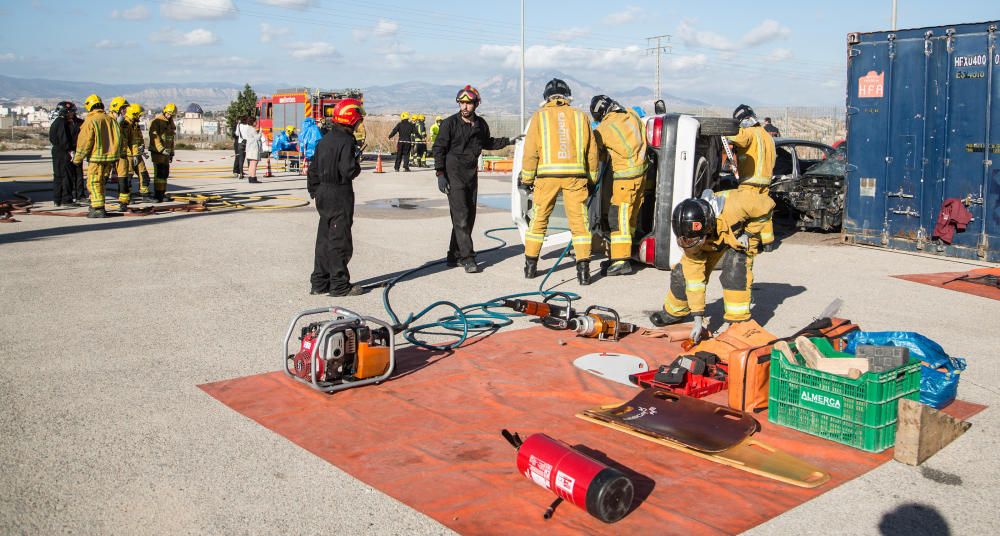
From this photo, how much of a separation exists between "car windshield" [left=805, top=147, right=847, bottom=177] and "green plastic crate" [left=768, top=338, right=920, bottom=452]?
9.69m

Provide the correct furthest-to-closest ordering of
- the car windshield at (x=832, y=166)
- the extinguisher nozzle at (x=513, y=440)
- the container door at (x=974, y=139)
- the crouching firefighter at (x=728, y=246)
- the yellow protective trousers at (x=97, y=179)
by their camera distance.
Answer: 1. the yellow protective trousers at (x=97, y=179)
2. the car windshield at (x=832, y=166)
3. the container door at (x=974, y=139)
4. the crouching firefighter at (x=728, y=246)
5. the extinguisher nozzle at (x=513, y=440)

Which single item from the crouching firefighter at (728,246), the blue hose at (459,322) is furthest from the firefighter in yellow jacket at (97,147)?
the crouching firefighter at (728,246)

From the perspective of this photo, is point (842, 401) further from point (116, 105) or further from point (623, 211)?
point (116, 105)

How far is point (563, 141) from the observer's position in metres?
9.48

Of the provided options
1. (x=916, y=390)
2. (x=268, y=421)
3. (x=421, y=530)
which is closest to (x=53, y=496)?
(x=268, y=421)

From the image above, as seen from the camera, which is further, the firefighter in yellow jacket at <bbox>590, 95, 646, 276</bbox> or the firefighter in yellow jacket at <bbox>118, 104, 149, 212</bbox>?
the firefighter in yellow jacket at <bbox>118, 104, 149, 212</bbox>

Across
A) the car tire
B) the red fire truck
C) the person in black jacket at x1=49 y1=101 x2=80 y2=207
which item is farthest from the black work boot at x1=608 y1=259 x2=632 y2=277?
the red fire truck

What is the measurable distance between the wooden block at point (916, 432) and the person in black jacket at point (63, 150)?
15857 mm

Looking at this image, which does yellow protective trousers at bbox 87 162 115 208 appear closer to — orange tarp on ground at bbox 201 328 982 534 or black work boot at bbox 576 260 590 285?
black work boot at bbox 576 260 590 285

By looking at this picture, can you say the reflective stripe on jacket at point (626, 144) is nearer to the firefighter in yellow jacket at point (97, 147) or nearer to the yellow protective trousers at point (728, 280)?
the yellow protective trousers at point (728, 280)

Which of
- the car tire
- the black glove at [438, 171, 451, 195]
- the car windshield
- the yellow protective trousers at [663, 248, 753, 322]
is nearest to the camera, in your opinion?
the yellow protective trousers at [663, 248, 753, 322]

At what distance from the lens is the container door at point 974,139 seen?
36.9 ft

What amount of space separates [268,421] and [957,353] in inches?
212

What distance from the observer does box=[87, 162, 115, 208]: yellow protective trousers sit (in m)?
14.5
